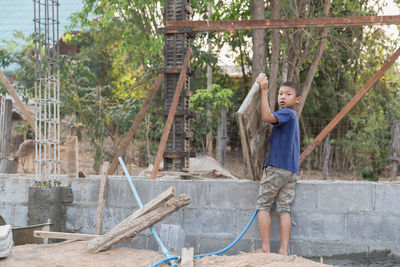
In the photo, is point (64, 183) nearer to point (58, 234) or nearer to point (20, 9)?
point (58, 234)

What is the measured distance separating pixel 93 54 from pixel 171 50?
11.7 metres

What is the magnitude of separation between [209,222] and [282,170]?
929 mm

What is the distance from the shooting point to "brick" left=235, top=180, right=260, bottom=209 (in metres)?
4.09

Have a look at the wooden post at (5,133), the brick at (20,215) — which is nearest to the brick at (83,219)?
the brick at (20,215)

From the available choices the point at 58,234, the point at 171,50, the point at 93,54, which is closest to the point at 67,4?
the point at 93,54

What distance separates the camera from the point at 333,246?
3.96 m

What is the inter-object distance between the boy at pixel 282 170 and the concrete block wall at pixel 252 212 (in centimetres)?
20

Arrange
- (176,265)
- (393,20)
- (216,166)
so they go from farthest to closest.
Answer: (216,166)
(393,20)
(176,265)

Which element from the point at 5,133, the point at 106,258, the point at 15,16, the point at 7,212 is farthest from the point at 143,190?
the point at 15,16

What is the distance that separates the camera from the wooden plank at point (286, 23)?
4.32 m

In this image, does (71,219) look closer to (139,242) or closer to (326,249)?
(139,242)

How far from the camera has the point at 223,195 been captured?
13.7ft

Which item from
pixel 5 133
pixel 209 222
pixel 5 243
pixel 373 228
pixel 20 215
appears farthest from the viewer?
pixel 5 133

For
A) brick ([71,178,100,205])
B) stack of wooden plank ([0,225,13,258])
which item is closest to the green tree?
brick ([71,178,100,205])
